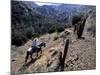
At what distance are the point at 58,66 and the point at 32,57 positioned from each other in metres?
0.34

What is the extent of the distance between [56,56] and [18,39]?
0.50 m

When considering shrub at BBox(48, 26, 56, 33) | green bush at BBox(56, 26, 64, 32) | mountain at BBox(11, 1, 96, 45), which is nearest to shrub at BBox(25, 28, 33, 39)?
mountain at BBox(11, 1, 96, 45)

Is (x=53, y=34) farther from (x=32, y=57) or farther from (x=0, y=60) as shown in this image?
(x=0, y=60)

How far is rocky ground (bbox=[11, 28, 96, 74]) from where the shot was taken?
221cm

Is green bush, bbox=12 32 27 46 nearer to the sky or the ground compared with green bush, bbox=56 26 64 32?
nearer to the ground

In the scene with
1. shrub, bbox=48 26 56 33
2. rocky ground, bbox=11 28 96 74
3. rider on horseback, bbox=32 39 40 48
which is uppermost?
shrub, bbox=48 26 56 33

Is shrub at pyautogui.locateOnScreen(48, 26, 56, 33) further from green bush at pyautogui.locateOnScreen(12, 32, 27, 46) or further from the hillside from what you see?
green bush at pyautogui.locateOnScreen(12, 32, 27, 46)

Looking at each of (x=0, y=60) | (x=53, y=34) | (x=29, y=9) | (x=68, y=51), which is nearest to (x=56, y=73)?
(x=68, y=51)

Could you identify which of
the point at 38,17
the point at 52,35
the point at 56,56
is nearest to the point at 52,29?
the point at 52,35

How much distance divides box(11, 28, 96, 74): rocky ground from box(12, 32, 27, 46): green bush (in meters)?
0.05

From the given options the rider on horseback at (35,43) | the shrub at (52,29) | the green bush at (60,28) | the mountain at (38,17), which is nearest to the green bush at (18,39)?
the mountain at (38,17)

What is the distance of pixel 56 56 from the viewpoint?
2.36 metres

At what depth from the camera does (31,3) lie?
2268 millimetres

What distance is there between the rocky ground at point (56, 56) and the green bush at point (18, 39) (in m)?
0.05
